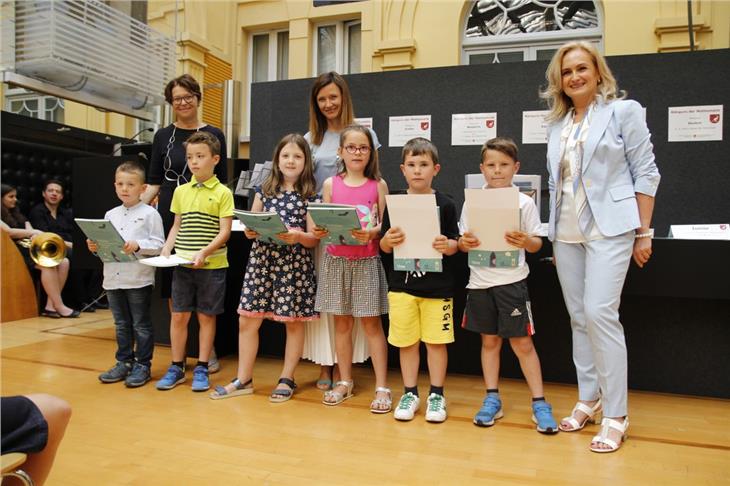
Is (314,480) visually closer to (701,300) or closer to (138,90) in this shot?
(701,300)

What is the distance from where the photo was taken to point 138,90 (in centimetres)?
661

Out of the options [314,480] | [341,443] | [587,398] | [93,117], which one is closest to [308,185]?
[341,443]

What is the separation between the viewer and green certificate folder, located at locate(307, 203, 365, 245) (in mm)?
2252

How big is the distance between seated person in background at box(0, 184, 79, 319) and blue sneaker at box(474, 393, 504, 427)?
446 cm

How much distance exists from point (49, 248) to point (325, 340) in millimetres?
2491

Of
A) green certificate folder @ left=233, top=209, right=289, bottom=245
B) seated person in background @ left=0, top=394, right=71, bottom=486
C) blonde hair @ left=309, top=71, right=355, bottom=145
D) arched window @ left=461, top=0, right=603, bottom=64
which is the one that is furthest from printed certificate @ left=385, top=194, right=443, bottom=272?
arched window @ left=461, top=0, right=603, bottom=64

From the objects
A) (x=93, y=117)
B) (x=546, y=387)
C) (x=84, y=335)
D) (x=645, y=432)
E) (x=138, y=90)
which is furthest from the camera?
(x=93, y=117)

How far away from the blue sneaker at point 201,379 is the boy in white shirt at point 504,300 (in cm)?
136

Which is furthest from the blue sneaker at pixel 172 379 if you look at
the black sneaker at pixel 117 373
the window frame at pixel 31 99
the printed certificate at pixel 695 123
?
the window frame at pixel 31 99

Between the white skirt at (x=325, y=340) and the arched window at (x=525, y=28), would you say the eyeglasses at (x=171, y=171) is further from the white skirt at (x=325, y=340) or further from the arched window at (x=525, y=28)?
the arched window at (x=525, y=28)

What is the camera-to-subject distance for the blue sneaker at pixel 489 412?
91.3 inches

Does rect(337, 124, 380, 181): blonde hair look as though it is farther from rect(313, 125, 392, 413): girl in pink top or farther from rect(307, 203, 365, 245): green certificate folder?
rect(307, 203, 365, 245): green certificate folder

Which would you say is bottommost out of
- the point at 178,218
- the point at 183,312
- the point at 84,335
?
the point at 84,335

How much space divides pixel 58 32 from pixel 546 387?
5.53 metres
